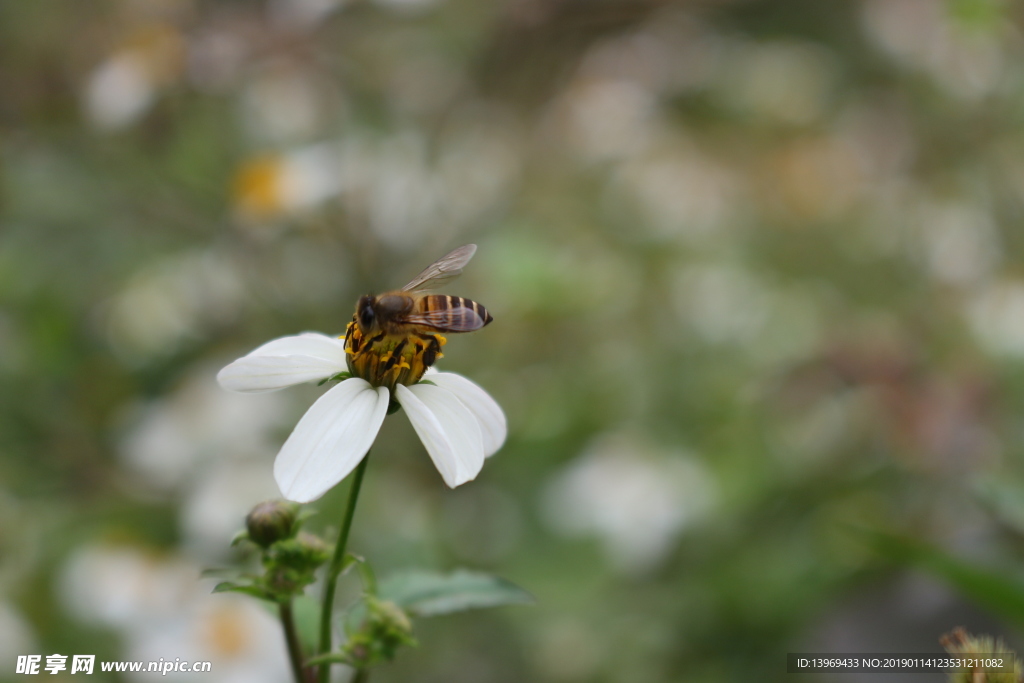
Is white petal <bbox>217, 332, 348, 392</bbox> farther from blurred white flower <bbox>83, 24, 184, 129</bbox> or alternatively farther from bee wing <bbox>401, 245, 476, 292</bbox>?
blurred white flower <bbox>83, 24, 184, 129</bbox>

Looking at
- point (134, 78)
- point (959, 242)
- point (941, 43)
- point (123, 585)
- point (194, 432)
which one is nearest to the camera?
point (123, 585)

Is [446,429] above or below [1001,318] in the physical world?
below

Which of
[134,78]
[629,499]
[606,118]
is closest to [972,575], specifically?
[629,499]

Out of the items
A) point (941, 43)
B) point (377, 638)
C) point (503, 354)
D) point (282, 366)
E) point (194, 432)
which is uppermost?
point (941, 43)

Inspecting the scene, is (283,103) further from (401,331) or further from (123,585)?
(401,331)

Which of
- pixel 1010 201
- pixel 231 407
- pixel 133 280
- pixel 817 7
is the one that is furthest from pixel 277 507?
pixel 817 7

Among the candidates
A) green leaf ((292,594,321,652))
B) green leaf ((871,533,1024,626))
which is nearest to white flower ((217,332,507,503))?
green leaf ((292,594,321,652))

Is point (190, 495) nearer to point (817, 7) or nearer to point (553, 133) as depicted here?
point (553, 133)
